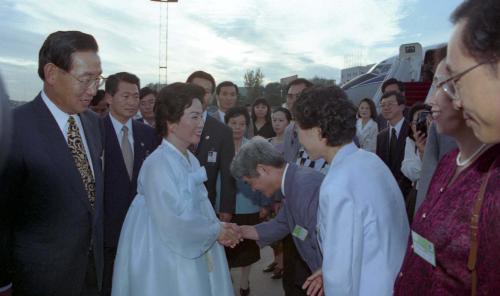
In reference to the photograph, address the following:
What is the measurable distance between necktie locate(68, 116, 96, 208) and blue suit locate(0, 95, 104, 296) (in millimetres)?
99

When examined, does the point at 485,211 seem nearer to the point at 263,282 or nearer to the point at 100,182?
the point at 100,182

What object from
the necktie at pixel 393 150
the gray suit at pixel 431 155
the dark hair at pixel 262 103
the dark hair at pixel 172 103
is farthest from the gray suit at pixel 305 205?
the dark hair at pixel 262 103

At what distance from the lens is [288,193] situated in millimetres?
2398

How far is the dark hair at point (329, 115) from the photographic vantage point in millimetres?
2004

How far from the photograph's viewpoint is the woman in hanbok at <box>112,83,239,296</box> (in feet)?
7.51

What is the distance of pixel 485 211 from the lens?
1.09 m

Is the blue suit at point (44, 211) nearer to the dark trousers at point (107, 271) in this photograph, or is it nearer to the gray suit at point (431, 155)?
the dark trousers at point (107, 271)

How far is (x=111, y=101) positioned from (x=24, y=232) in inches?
65.8

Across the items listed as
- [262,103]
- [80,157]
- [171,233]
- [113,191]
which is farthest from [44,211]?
[262,103]

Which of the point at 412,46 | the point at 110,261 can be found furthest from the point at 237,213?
the point at 412,46

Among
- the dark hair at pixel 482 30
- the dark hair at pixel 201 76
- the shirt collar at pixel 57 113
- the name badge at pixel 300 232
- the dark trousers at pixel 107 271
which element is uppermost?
the dark hair at pixel 201 76

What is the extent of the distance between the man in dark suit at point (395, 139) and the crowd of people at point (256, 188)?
2277mm

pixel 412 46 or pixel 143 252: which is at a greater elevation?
pixel 412 46

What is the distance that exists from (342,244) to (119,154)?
6.92 ft
